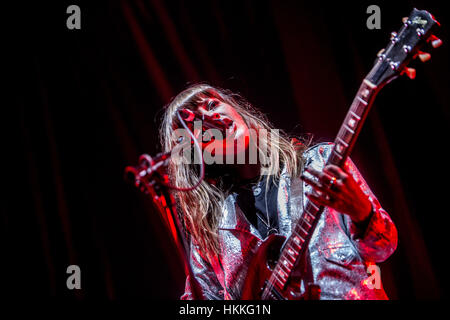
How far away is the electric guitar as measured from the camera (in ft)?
4.18

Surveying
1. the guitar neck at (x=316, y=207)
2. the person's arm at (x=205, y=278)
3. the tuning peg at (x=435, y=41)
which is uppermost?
the tuning peg at (x=435, y=41)

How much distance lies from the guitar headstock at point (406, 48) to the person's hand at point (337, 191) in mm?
386

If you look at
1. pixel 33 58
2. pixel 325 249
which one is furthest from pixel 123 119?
pixel 325 249

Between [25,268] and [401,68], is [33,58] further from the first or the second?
[401,68]

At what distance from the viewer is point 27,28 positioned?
2.90m

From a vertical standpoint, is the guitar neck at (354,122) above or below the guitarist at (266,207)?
above

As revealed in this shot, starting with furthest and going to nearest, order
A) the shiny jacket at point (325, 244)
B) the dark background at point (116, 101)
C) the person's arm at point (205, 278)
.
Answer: the dark background at point (116, 101)
the person's arm at point (205, 278)
the shiny jacket at point (325, 244)

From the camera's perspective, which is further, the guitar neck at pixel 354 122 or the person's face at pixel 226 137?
the person's face at pixel 226 137

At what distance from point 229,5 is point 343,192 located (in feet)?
Answer: 7.26

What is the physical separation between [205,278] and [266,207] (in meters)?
0.65

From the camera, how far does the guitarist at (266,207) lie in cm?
140

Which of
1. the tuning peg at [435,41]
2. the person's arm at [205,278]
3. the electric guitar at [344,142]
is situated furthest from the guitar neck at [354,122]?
the person's arm at [205,278]

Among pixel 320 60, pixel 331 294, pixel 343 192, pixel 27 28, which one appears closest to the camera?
pixel 343 192

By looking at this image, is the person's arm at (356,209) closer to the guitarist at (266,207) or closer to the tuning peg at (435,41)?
the guitarist at (266,207)
